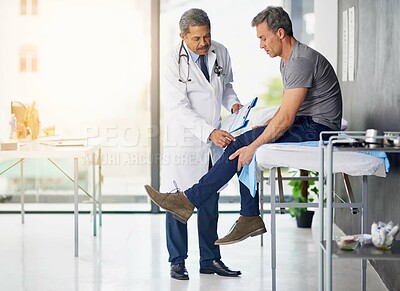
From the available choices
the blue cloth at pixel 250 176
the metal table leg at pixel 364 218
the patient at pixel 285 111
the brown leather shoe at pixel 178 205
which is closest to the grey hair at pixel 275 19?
the patient at pixel 285 111

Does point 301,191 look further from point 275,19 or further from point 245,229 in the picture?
point 275,19

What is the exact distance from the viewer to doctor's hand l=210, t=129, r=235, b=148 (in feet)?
14.3

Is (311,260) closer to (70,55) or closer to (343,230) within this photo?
(343,230)

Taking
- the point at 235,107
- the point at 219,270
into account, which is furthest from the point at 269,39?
the point at 219,270

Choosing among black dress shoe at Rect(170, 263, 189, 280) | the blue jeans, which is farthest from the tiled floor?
the blue jeans

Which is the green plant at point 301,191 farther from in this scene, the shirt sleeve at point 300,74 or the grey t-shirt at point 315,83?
the shirt sleeve at point 300,74

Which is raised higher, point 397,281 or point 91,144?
point 91,144

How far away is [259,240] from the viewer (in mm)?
5754

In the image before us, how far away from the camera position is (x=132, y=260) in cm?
511

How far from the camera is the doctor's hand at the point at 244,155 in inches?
161

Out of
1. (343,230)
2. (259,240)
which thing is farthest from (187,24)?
(343,230)

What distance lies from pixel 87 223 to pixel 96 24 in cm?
169

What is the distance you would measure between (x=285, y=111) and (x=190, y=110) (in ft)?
2.47

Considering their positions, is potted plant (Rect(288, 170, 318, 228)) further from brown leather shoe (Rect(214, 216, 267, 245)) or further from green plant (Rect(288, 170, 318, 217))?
brown leather shoe (Rect(214, 216, 267, 245))
